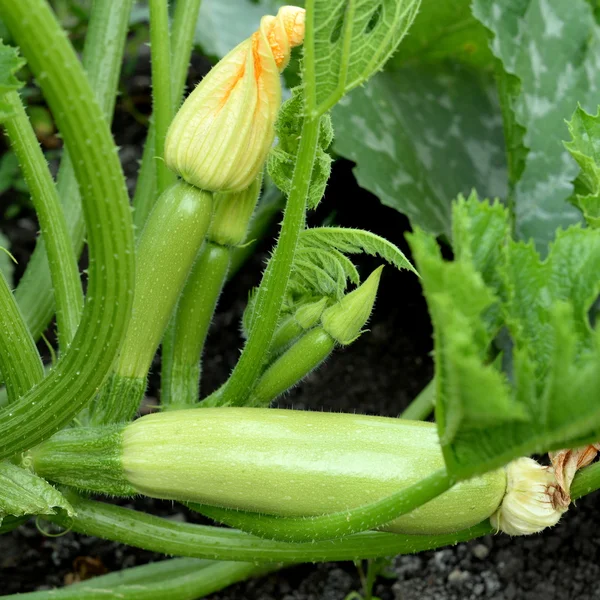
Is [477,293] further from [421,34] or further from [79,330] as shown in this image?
[421,34]

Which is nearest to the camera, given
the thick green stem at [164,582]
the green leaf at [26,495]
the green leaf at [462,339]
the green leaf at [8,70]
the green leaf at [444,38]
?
the green leaf at [462,339]

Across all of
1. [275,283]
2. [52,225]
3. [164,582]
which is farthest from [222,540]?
[52,225]

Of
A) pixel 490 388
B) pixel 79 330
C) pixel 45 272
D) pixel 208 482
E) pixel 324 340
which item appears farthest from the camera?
pixel 45 272

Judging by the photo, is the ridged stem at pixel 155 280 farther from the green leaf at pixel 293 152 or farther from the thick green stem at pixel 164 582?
the thick green stem at pixel 164 582

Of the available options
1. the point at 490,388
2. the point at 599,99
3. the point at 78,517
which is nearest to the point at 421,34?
the point at 599,99

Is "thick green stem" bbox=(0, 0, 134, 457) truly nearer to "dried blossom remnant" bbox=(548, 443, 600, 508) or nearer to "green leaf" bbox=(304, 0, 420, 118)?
"green leaf" bbox=(304, 0, 420, 118)

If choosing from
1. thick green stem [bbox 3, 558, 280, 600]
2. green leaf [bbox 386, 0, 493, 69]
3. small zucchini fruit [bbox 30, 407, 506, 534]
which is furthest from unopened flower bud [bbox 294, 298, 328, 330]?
green leaf [bbox 386, 0, 493, 69]

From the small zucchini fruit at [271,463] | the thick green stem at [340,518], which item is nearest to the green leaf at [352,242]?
the small zucchini fruit at [271,463]
